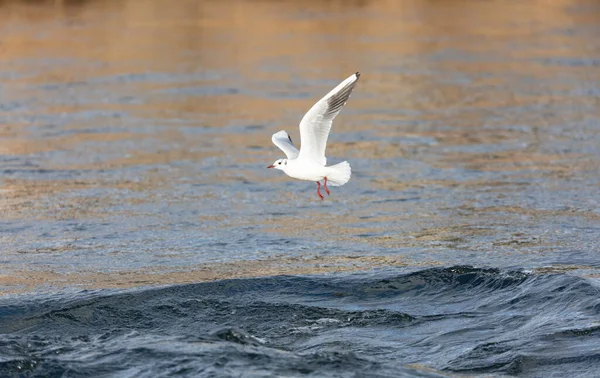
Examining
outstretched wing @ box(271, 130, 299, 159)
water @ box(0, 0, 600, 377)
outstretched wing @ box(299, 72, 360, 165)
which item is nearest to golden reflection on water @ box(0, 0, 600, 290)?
water @ box(0, 0, 600, 377)

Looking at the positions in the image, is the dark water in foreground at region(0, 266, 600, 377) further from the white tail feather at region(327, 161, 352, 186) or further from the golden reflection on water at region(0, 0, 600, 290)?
the white tail feather at region(327, 161, 352, 186)

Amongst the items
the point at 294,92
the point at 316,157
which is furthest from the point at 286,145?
the point at 294,92

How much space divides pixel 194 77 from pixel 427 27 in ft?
32.4

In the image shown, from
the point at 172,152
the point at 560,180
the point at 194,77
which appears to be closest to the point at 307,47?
the point at 194,77

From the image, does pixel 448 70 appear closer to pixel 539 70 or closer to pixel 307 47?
pixel 539 70

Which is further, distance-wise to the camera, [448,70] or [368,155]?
[448,70]

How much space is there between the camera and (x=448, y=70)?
23.9 m

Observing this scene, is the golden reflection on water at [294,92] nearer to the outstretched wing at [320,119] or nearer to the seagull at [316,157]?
the seagull at [316,157]

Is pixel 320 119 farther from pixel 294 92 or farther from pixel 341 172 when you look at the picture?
pixel 294 92

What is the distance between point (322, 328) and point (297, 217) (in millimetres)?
3798

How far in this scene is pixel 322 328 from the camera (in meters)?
9.53

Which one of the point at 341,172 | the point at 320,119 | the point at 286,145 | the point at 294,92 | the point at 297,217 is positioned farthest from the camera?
the point at 294,92

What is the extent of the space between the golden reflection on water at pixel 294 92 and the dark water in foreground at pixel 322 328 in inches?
25.3

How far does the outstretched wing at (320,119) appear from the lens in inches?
384
